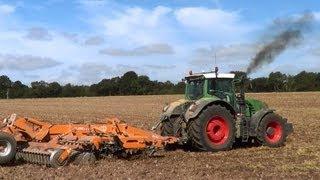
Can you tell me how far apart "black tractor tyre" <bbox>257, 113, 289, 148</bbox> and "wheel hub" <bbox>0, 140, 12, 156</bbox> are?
6.37 metres

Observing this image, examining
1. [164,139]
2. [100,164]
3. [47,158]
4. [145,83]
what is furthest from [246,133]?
[145,83]

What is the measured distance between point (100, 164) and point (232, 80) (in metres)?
4.86

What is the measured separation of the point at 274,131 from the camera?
48.1ft

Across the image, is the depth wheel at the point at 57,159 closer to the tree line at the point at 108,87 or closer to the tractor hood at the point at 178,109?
the tractor hood at the point at 178,109

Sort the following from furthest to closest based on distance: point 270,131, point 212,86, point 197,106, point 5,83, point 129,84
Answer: point 5,83
point 129,84
point 270,131
point 212,86
point 197,106

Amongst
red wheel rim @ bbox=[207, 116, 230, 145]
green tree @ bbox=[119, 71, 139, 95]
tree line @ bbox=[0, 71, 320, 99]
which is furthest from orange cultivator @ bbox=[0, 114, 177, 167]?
green tree @ bbox=[119, 71, 139, 95]

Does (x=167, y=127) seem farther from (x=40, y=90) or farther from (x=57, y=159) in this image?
(x=40, y=90)

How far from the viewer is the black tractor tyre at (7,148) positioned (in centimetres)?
1088

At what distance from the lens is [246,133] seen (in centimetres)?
1418

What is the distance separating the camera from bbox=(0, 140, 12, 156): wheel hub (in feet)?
35.8

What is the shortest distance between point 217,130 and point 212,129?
159 millimetres

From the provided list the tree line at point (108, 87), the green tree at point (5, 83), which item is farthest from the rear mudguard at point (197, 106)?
the green tree at point (5, 83)

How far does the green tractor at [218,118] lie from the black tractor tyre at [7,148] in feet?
13.5

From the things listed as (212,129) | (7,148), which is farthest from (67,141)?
(212,129)
